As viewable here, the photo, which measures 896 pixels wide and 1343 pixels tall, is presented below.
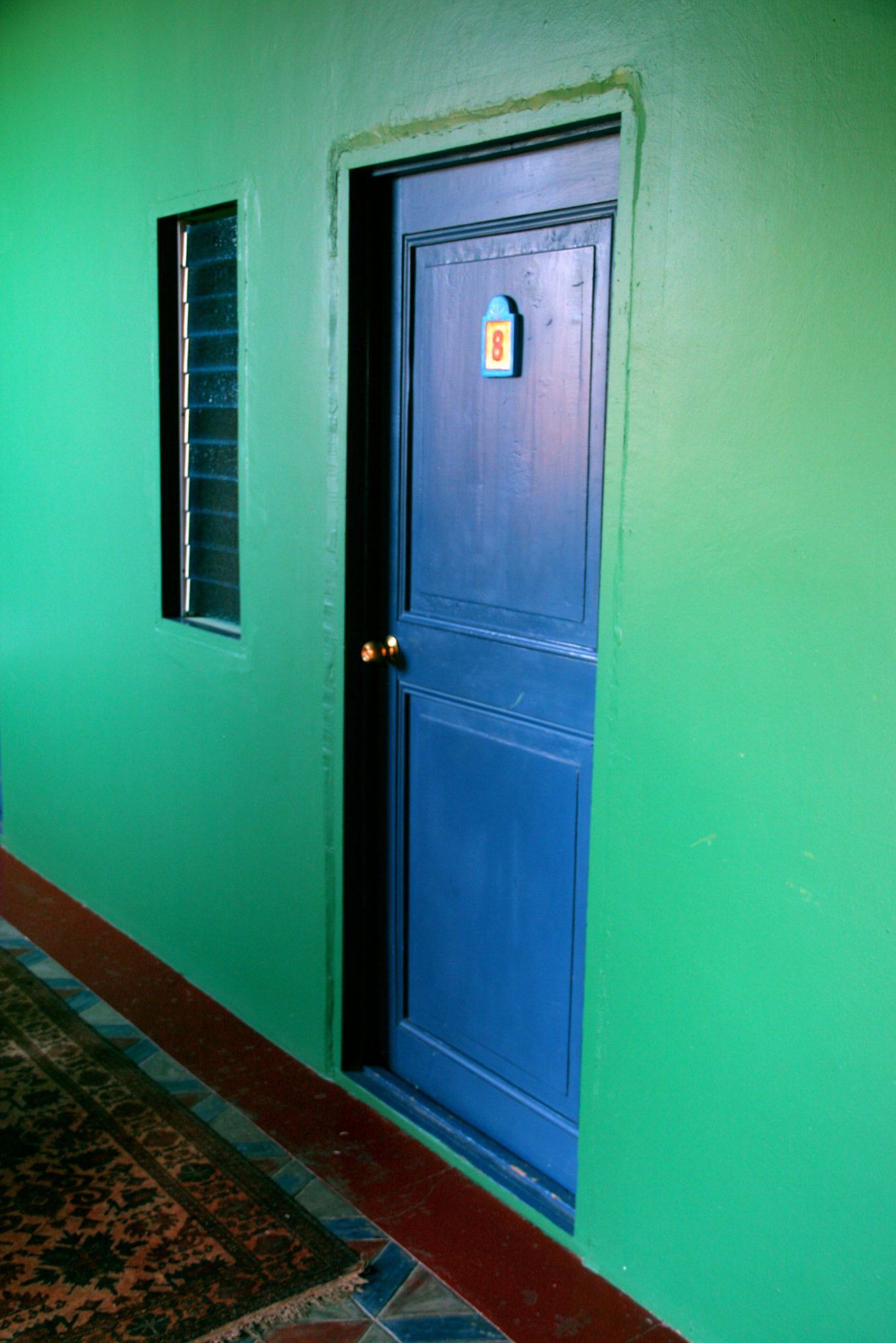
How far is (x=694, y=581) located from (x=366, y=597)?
1.19 m

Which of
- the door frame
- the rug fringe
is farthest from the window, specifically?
the rug fringe

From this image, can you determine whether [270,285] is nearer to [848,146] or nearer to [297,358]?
[297,358]

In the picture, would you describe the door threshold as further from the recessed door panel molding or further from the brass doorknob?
the recessed door panel molding

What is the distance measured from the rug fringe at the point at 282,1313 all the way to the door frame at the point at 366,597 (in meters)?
0.45

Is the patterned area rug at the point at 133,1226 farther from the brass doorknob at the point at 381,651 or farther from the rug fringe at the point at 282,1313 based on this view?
Result: the brass doorknob at the point at 381,651

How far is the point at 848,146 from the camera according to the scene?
1944 millimetres

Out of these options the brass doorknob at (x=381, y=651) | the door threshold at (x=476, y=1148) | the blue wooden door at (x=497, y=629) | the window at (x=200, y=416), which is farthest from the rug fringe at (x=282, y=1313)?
the window at (x=200, y=416)

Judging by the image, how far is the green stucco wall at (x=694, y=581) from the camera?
2.01 m

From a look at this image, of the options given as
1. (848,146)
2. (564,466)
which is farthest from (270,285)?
(848,146)

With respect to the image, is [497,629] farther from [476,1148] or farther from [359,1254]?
[359,1254]

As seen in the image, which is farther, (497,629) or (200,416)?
(200,416)

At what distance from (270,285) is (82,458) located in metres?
1.32

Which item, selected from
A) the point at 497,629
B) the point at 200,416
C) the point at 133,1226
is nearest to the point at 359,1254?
the point at 133,1226

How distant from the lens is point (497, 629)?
2.89m
